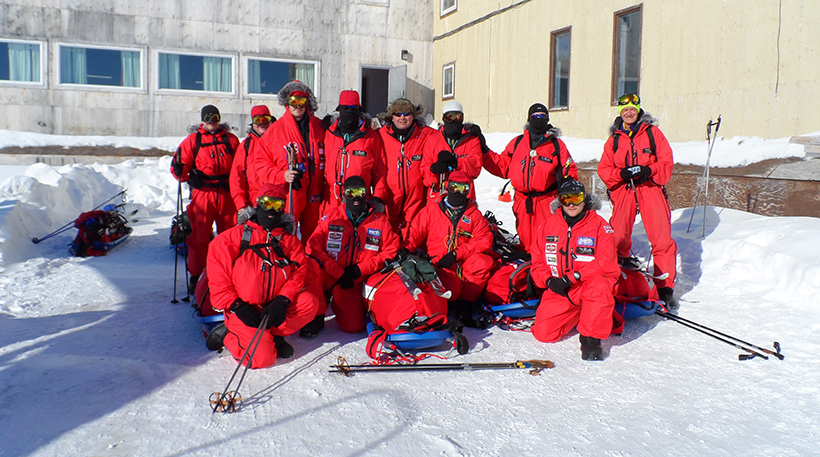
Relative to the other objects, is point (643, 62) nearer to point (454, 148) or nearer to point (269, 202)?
point (454, 148)

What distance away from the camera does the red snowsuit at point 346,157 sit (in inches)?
191

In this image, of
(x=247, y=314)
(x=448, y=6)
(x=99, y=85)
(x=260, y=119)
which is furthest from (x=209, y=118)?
(x=448, y=6)

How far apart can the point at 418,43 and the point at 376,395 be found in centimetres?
1318

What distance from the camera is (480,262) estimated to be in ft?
14.9

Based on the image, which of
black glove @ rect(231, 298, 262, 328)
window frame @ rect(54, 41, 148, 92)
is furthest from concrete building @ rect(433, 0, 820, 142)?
window frame @ rect(54, 41, 148, 92)

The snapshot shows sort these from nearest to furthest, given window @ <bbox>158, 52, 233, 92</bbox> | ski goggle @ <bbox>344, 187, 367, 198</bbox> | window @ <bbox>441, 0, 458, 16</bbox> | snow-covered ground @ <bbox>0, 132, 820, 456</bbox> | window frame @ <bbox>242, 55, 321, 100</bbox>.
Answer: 1. snow-covered ground @ <bbox>0, 132, 820, 456</bbox>
2. ski goggle @ <bbox>344, 187, 367, 198</bbox>
3. window @ <bbox>158, 52, 233, 92</bbox>
4. window frame @ <bbox>242, 55, 321, 100</bbox>
5. window @ <bbox>441, 0, 458, 16</bbox>

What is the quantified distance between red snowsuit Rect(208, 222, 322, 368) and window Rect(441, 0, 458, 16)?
11.8 m

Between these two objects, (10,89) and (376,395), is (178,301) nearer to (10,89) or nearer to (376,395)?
(376,395)

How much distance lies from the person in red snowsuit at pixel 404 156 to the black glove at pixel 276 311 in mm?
1716

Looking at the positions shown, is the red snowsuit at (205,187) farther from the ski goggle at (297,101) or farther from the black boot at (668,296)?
the black boot at (668,296)

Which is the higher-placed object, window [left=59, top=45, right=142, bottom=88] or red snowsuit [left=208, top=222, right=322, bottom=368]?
window [left=59, top=45, right=142, bottom=88]

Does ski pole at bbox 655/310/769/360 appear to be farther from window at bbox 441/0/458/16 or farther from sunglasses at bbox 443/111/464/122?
window at bbox 441/0/458/16

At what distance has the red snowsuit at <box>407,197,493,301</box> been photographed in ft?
14.9

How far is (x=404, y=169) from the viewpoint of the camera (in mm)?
5172
